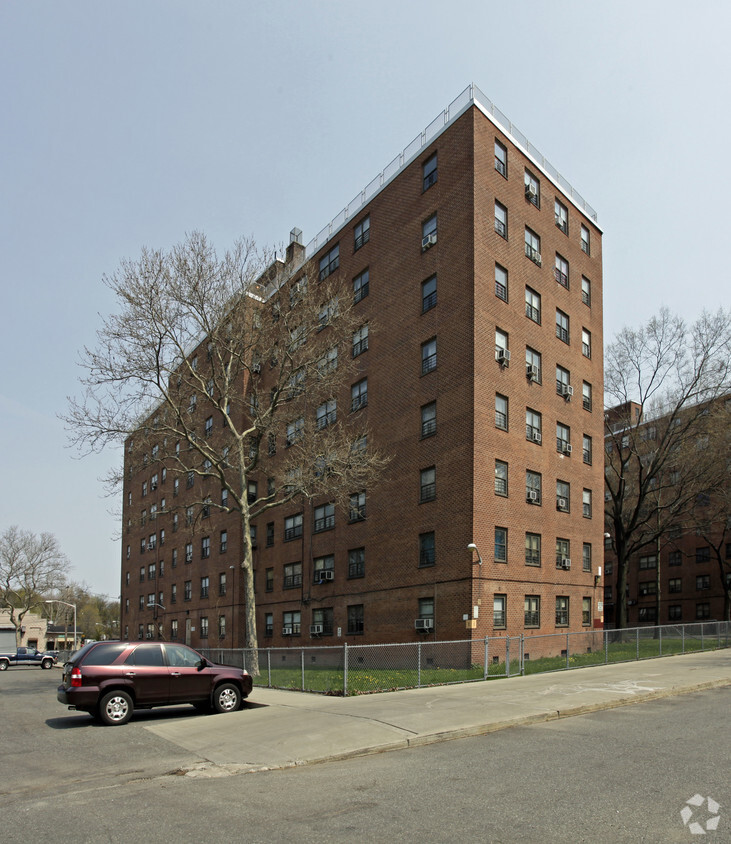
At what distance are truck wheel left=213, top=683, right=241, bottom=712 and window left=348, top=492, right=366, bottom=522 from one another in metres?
16.8

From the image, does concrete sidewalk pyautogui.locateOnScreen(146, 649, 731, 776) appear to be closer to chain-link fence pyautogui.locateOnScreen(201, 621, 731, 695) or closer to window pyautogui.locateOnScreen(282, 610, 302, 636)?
chain-link fence pyautogui.locateOnScreen(201, 621, 731, 695)

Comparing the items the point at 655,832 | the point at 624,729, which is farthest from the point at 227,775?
the point at 624,729

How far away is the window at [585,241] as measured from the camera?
125 feet

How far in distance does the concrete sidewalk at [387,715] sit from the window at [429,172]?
72.0ft

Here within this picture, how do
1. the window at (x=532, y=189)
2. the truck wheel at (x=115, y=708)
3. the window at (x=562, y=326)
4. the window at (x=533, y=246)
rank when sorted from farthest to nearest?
the window at (x=562, y=326) < the window at (x=532, y=189) < the window at (x=533, y=246) < the truck wheel at (x=115, y=708)

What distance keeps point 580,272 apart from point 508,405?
11.4 metres

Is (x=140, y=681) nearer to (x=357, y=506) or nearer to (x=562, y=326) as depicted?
(x=357, y=506)

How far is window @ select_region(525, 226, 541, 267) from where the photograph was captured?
109 ft

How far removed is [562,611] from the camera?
105ft

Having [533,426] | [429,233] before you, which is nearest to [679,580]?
[533,426]

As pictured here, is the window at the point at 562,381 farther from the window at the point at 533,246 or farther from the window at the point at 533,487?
the window at the point at 533,246

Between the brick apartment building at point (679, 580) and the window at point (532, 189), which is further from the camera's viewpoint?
the brick apartment building at point (679, 580)

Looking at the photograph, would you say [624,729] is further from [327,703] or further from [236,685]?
[236,685]

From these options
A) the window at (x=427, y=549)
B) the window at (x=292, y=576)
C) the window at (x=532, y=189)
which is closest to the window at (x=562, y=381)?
the window at (x=532, y=189)
